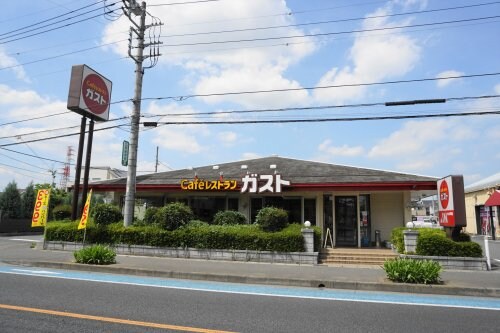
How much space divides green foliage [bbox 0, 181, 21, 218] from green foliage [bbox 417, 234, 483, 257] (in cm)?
3380

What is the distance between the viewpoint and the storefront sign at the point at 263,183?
658 inches

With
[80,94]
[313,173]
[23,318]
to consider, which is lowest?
[23,318]

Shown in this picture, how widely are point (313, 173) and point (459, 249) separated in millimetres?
7330

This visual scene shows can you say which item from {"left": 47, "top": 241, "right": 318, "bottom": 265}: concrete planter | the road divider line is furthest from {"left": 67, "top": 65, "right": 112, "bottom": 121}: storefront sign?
the road divider line

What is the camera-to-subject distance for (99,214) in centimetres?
1662

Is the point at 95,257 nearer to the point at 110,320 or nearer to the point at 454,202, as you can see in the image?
the point at 110,320

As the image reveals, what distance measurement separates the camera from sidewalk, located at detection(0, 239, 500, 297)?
8.95 metres

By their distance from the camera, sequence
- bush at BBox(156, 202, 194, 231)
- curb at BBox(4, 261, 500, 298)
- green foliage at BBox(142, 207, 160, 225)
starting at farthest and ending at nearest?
green foliage at BBox(142, 207, 160, 225) < bush at BBox(156, 202, 194, 231) < curb at BBox(4, 261, 500, 298)

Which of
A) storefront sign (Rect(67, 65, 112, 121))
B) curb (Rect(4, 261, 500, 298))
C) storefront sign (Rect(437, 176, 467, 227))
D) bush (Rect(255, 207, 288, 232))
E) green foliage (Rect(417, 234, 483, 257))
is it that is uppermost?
storefront sign (Rect(67, 65, 112, 121))

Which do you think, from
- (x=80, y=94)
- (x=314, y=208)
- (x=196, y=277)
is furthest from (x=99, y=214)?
(x=314, y=208)

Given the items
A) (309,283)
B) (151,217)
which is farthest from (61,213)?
(309,283)

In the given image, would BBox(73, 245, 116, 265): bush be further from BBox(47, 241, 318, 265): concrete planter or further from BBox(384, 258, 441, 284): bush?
BBox(384, 258, 441, 284): bush

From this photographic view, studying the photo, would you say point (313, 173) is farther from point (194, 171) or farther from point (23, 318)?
point (23, 318)

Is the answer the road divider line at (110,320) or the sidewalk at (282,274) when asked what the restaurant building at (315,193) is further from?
the road divider line at (110,320)
